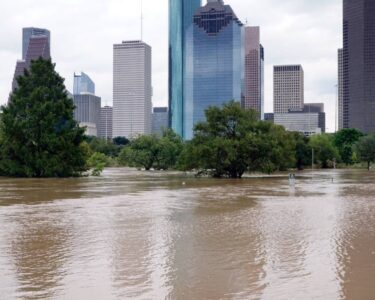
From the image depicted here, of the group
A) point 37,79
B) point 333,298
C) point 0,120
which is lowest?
point 333,298

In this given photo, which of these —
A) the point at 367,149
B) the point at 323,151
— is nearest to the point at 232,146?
the point at 367,149

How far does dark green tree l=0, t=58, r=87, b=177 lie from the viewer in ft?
178

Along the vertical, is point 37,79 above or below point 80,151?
above

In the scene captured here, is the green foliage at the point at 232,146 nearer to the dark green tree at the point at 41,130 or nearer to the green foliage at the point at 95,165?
the dark green tree at the point at 41,130

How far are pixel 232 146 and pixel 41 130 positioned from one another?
19.7 metres

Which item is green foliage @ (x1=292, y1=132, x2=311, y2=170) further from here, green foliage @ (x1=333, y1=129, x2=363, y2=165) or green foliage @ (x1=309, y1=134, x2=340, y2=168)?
green foliage @ (x1=333, y1=129, x2=363, y2=165)

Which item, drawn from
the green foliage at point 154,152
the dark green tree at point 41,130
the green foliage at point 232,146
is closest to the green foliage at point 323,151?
the green foliage at point 154,152

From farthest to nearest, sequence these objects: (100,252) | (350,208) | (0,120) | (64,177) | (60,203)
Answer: (0,120), (64,177), (60,203), (350,208), (100,252)

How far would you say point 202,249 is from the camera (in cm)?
1238

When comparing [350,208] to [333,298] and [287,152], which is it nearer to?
[333,298]

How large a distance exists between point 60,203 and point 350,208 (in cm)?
1287

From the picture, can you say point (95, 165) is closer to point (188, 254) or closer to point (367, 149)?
point (367, 149)

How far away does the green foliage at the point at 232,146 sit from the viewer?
5166 centimetres

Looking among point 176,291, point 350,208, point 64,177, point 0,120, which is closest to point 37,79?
point 0,120
